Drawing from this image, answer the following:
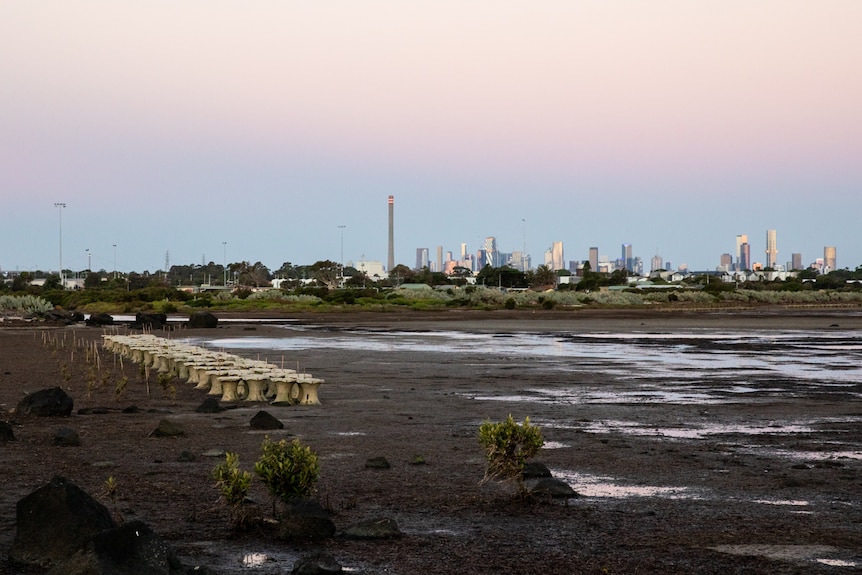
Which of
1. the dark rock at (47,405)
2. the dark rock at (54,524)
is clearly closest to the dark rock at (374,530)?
the dark rock at (54,524)

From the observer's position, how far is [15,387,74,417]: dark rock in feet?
56.5

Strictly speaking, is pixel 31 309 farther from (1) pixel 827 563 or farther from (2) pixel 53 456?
(1) pixel 827 563

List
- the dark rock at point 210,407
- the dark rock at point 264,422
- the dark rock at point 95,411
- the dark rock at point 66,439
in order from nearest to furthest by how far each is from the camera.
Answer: the dark rock at point 66,439 < the dark rock at point 264,422 < the dark rock at point 95,411 < the dark rock at point 210,407

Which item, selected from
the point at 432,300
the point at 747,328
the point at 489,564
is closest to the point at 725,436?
the point at 489,564

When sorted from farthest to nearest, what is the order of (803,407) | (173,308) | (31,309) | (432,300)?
(432,300) → (173,308) → (31,309) → (803,407)

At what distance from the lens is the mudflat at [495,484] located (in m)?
8.38

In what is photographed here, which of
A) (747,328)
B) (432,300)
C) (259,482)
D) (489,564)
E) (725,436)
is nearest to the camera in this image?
(489,564)

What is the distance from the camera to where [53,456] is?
512 inches

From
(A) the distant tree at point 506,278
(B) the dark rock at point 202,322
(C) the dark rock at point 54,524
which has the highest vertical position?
(A) the distant tree at point 506,278

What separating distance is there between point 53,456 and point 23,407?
4896mm

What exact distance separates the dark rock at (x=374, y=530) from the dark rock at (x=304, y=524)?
0.18m

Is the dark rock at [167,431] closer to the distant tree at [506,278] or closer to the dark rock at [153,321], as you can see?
the dark rock at [153,321]

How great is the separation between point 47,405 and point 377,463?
7450 mm

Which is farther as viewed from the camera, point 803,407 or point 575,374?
point 575,374
